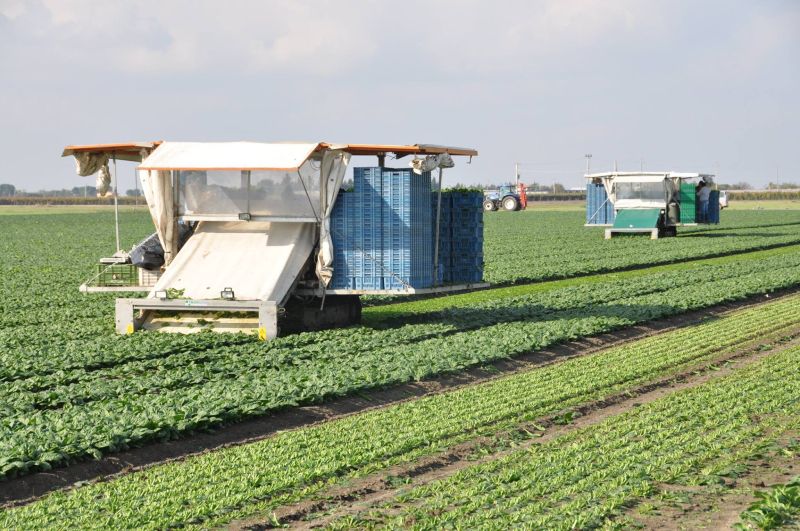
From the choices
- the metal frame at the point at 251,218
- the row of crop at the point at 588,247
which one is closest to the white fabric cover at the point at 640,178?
the row of crop at the point at 588,247

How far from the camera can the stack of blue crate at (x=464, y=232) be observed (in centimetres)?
1955

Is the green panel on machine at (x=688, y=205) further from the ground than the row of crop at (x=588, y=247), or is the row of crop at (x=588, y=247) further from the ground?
the green panel on machine at (x=688, y=205)

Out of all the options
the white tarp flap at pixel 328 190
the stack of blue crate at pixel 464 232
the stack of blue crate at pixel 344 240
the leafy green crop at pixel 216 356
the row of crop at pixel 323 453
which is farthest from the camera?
the stack of blue crate at pixel 464 232

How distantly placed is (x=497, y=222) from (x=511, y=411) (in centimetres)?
5498

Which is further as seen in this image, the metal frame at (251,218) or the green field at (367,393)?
the metal frame at (251,218)

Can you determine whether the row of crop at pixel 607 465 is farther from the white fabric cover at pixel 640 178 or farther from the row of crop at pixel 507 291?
the white fabric cover at pixel 640 178

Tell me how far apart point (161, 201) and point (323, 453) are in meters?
9.20

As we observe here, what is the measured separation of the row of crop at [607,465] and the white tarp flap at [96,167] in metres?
10.5

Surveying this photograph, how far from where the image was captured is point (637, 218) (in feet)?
158

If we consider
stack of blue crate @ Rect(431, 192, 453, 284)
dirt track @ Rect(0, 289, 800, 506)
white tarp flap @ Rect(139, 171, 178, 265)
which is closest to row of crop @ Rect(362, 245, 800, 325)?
stack of blue crate @ Rect(431, 192, 453, 284)

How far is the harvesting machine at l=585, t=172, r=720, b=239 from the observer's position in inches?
1898

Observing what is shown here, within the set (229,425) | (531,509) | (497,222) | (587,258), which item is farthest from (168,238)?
(497,222)

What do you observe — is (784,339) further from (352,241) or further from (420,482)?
(420,482)

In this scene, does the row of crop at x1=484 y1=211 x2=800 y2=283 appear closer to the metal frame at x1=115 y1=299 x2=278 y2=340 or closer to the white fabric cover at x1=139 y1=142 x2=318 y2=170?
the white fabric cover at x1=139 y1=142 x2=318 y2=170
